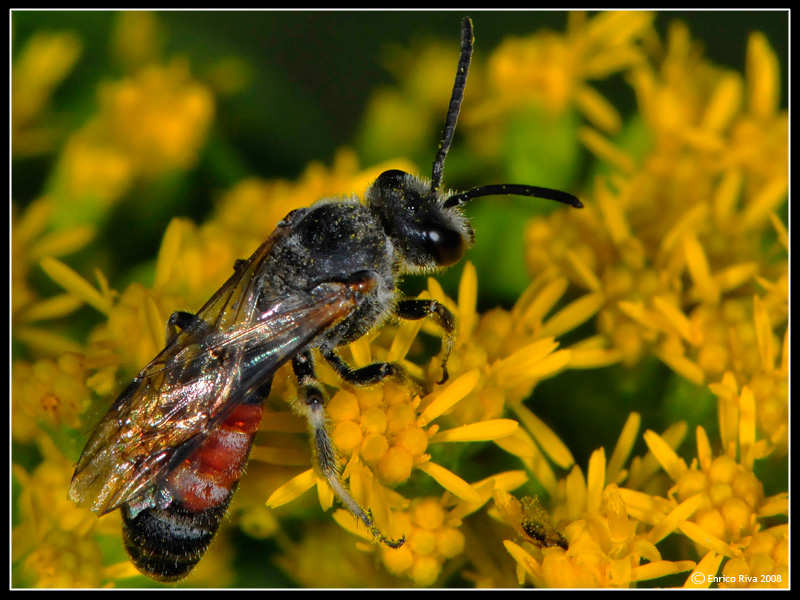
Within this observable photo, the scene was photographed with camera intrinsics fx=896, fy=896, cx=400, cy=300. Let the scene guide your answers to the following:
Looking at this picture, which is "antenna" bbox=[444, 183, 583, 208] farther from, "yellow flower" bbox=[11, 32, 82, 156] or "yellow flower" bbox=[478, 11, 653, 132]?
"yellow flower" bbox=[11, 32, 82, 156]

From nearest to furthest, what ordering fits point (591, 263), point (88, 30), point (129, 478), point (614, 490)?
point (129, 478)
point (614, 490)
point (591, 263)
point (88, 30)

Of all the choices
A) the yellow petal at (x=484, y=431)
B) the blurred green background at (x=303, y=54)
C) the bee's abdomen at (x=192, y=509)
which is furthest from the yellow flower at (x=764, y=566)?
the blurred green background at (x=303, y=54)

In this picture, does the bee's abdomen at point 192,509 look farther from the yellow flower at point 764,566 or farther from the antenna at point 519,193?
the yellow flower at point 764,566

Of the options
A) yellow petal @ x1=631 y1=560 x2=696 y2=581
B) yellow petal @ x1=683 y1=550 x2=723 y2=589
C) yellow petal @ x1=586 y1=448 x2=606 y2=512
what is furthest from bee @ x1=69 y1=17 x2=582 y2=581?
yellow petal @ x1=683 y1=550 x2=723 y2=589

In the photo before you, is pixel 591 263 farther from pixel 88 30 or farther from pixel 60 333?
pixel 88 30

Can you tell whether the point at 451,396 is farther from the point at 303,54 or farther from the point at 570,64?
the point at 303,54

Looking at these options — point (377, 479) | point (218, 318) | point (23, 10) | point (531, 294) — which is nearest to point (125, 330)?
point (218, 318)
